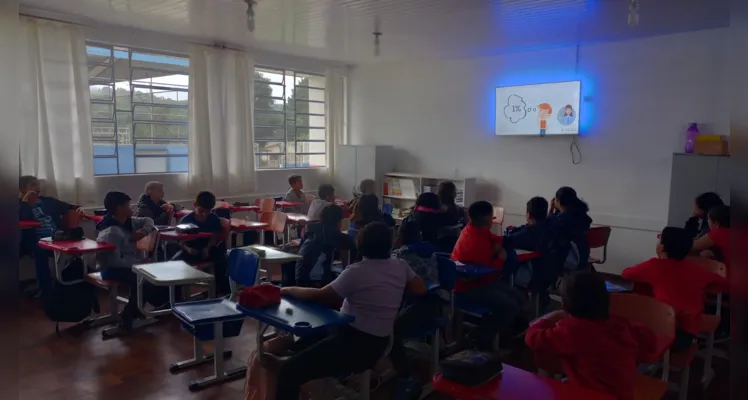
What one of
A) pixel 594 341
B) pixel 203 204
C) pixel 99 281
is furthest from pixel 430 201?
pixel 99 281

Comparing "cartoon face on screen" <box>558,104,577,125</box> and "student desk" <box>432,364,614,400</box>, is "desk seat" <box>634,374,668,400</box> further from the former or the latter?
"cartoon face on screen" <box>558,104,577,125</box>

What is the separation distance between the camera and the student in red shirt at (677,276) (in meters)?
2.91

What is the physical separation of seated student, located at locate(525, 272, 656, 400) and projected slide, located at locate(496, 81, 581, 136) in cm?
503

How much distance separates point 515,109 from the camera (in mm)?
7141

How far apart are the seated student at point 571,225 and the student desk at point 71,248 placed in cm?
354

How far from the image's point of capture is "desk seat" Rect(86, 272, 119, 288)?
4.05 meters

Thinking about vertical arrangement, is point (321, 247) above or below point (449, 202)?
below

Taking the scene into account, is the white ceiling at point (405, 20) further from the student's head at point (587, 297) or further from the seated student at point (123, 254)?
the student's head at point (587, 297)

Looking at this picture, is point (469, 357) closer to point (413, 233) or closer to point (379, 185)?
point (413, 233)

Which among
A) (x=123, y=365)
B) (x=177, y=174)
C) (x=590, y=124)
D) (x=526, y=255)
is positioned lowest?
(x=123, y=365)

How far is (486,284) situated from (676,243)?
1.19 meters


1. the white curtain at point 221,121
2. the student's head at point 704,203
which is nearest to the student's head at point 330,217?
the student's head at point 704,203

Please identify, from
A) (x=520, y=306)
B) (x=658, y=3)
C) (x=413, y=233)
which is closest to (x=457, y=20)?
(x=658, y=3)

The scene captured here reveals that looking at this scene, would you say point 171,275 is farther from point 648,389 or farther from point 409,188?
point 409,188
